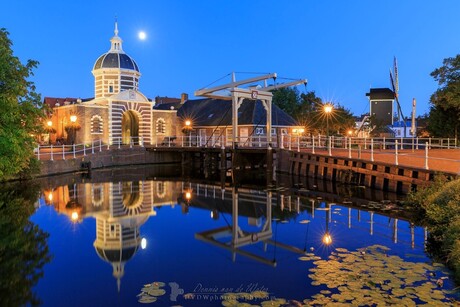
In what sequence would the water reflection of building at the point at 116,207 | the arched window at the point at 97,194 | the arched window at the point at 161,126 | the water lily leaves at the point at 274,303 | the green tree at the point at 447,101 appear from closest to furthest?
the water lily leaves at the point at 274,303, the water reflection of building at the point at 116,207, the arched window at the point at 97,194, the green tree at the point at 447,101, the arched window at the point at 161,126

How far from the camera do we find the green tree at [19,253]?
7.04 metres

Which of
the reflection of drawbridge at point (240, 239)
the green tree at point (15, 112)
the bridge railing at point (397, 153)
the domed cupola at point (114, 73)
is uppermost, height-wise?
the domed cupola at point (114, 73)

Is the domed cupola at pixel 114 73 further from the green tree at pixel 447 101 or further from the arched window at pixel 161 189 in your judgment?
the green tree at pixel 447 101

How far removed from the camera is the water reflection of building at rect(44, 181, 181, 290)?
9734 mm

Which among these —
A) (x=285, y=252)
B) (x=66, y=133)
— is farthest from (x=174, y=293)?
(x=66, y=133)

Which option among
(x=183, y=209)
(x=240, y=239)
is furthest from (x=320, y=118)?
(x=240, y=239)

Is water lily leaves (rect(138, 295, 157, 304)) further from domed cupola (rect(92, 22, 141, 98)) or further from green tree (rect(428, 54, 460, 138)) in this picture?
domed cupola (rect(92, 22, 141, 98))

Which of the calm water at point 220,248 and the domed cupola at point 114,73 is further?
the domed cupola at point 114,73

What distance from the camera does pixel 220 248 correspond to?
9.95m

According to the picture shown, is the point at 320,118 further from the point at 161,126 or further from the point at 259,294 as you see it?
the point at 259,294

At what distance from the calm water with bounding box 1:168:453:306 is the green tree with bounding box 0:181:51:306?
0.21 metres

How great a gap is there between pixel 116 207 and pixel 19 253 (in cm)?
581

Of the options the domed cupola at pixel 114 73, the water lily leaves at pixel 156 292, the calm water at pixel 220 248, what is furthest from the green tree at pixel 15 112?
the domed cupola at pixel 114 73

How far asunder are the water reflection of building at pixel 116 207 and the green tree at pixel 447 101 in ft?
66.8
